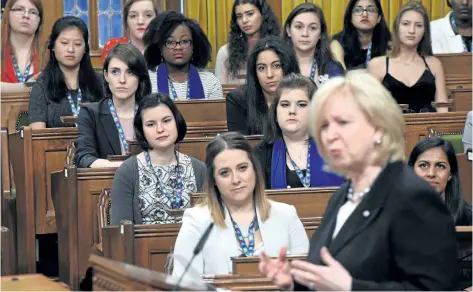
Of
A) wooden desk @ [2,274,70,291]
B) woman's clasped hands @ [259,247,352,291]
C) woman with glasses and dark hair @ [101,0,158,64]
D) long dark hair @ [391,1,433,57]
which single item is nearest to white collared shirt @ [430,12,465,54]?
long dark hair @ [391,1,433,57]

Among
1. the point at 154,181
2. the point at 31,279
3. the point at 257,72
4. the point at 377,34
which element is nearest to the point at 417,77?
the point at 377,34

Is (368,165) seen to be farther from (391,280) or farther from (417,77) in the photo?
(417,77)

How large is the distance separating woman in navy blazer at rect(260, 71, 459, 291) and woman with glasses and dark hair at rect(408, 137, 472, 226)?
193 centimetres

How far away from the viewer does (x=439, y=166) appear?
13.6 feet

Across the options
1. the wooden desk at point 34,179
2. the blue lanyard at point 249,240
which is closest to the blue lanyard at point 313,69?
the wooden desk at point 34,179

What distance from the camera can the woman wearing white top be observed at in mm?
6484

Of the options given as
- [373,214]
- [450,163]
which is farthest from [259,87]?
[373,214]

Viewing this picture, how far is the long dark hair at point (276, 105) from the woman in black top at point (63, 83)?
3.93 ft

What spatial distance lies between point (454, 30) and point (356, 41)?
802 mm

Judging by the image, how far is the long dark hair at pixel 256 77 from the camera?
491cm

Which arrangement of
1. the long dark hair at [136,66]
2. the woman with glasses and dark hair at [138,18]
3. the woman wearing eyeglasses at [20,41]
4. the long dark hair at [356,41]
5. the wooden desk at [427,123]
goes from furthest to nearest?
1. the long dark hair at [356,41]
2. the woman with glasses and dark hair at [138,18]
3. the woman wearing eyeglasses at [20,41]
4. the wooden desk at [427,123]
5. the long dark hair at [136,66]

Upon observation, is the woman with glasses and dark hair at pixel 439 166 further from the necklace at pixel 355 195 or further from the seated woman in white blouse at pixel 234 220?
the necklace at pixel 355 195

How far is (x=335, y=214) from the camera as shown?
2283 mm

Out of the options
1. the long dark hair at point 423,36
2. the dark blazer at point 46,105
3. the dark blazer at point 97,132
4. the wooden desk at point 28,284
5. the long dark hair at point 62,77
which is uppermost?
the long dark hair at point 423,36
